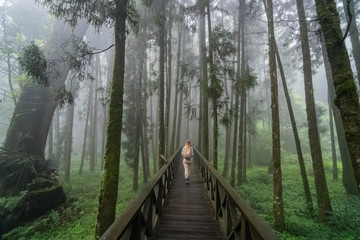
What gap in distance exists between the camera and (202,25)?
1241cm

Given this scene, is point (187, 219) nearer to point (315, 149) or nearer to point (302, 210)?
point (315, 149)

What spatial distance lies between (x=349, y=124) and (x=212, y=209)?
145 inches

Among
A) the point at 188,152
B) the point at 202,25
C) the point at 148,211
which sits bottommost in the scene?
the point at 148,211

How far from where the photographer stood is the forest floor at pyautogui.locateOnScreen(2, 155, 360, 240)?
17.2 ft

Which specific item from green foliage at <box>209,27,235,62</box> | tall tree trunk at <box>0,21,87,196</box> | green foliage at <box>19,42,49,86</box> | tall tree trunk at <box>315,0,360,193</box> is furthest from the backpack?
tall tree trunk at <box>0,21,87,196</box>

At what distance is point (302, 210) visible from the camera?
7.55 metres

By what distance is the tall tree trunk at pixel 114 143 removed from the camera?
13.5ft

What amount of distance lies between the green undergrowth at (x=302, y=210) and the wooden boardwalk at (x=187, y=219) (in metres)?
2.79

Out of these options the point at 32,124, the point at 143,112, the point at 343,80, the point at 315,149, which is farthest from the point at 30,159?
the point at 315,149

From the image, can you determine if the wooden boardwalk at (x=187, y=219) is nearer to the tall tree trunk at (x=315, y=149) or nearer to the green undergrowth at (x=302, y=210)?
the green undergrowth at (x=302, y=210)

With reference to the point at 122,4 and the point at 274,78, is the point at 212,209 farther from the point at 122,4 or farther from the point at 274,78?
the point at 122,4

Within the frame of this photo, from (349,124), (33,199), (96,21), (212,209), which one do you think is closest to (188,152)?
(212,209)

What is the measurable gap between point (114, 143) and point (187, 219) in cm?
272

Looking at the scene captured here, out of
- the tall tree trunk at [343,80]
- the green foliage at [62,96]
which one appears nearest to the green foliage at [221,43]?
the tall tree trunk at [343,80]
